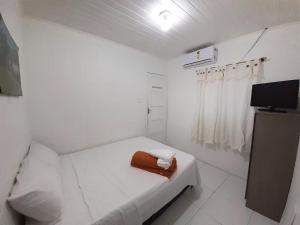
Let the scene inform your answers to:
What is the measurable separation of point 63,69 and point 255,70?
2.96 m

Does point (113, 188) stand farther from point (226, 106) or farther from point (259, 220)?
point (226, 106)

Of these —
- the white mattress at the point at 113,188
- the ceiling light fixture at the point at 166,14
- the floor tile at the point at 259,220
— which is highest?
the ceiling light fixture at the point at 166,14

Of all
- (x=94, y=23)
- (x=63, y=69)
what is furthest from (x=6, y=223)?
(x=94, y=23)

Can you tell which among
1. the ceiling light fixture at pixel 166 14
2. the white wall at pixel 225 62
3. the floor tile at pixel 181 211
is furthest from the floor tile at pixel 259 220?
the ceiling light fixture at pixel 166 14

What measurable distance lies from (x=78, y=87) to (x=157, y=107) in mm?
1867

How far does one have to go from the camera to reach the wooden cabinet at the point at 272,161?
4.42 ft

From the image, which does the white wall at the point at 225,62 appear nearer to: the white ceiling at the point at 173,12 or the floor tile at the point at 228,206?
the white ceiling at the point at 173,12

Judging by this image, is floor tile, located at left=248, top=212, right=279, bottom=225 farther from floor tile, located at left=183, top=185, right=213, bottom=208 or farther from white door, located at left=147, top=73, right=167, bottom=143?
white door, located at left=147, top=73, right=167, bottom=143

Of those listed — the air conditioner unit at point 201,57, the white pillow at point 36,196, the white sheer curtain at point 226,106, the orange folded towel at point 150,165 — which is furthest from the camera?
the air conditioner unit at point 201,57

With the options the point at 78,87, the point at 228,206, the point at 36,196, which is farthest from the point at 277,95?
the point at 78,87

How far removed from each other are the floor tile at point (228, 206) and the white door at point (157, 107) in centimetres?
180

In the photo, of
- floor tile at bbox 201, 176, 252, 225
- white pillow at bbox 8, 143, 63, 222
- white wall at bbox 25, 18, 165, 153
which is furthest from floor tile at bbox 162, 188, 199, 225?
white wall at bbox 25, 18, 165, 153

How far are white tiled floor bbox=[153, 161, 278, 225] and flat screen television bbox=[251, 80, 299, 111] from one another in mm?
1340

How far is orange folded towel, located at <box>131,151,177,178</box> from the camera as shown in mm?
1455
